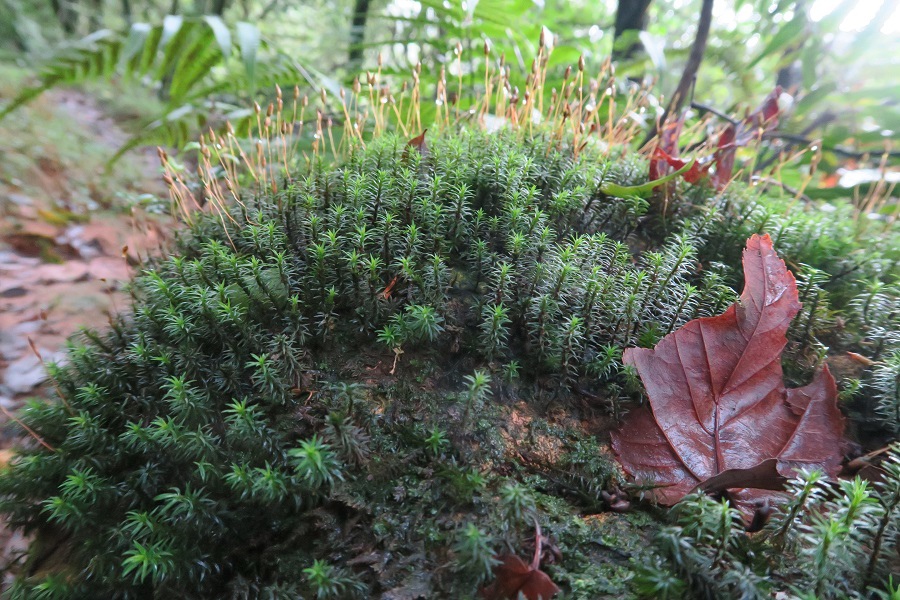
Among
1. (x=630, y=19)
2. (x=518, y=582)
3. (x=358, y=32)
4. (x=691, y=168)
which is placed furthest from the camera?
(x=358, y=32)

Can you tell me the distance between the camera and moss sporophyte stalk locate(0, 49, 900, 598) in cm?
111

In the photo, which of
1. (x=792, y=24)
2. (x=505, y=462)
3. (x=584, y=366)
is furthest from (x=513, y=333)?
(x=792, y=24)

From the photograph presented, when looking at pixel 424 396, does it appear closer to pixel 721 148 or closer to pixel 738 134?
pixel 721 148

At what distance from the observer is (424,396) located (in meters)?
1.43

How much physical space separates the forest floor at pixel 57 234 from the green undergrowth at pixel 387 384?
0.43m

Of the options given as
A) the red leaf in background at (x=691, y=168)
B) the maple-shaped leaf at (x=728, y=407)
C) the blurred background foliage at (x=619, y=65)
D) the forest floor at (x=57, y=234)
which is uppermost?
the blurred background foliage at (x=619, y=65)

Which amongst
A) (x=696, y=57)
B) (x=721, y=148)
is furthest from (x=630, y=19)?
(x=721, y=148)

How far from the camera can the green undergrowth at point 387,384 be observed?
1187mm

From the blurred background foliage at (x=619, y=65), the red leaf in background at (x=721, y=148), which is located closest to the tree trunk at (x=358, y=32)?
the blurred background foliage at (x=619, y=65)

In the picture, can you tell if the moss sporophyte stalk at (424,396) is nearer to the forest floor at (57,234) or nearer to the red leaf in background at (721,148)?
the red leaf in background at (721,148)

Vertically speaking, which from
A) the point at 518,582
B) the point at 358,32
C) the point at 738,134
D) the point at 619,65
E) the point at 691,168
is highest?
the point at 358,32

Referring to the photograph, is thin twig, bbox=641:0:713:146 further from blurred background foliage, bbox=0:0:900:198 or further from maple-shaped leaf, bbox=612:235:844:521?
maple-shaped leaf, bbox=612:235:844:521

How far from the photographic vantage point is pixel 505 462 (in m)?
1.31

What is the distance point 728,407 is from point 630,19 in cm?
385
